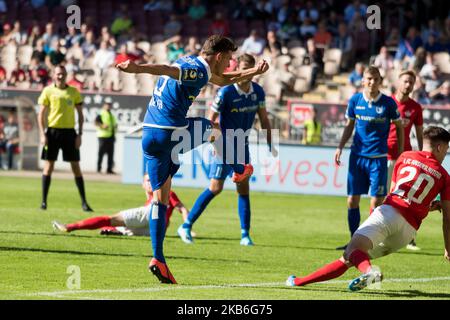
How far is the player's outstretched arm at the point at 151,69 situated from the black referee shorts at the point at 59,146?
8.19 m

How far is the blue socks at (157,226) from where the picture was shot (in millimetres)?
Result: 10617

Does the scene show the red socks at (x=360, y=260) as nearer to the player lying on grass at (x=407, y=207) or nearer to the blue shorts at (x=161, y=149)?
the player lying on grass at (x=407, y=207)

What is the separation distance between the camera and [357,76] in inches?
1190

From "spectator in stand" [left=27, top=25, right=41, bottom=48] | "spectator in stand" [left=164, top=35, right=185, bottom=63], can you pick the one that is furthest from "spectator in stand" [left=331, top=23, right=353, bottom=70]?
"spectator in stand" [left=27, top=25, right=41, bottom=48]

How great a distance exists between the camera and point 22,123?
103 feet

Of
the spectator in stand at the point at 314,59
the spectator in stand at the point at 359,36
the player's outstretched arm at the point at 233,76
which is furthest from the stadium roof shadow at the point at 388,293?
the spectator in stand at the point at 359,36

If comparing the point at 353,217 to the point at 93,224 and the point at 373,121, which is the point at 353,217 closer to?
the point at 373,121

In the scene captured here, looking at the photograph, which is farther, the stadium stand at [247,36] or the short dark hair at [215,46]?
the stadium stand at [247,36]

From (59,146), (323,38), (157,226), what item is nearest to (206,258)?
(157,226)

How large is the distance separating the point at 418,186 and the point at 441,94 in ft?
63.4

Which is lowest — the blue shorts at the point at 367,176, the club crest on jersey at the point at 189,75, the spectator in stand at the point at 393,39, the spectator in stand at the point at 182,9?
the blue shorts at the point at 367,176

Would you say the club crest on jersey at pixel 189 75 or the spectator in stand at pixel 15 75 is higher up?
the spectator in stand at pixel 15 75
